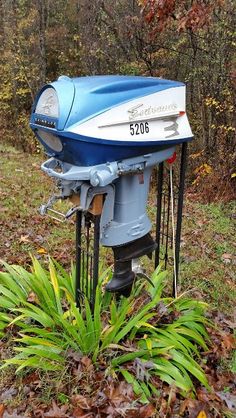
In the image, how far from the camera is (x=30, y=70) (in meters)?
14.3

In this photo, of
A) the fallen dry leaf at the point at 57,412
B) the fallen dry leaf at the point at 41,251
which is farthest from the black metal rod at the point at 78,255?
the fallen dry leaf at the point at 41,251

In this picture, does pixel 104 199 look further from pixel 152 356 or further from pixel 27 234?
pixel 27 234

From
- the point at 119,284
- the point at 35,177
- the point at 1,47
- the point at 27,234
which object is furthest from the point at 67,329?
the point at 1,47

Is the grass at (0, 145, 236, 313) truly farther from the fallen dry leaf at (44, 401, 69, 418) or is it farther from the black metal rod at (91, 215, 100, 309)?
the fallen dry leaf at (44, 401, 69, 418)

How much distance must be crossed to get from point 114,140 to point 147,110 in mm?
319

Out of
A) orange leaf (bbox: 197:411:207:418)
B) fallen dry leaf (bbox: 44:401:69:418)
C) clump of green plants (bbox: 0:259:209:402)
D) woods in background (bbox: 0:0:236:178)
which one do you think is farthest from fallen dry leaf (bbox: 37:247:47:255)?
woods in background (bbox: 0:0:236:178)

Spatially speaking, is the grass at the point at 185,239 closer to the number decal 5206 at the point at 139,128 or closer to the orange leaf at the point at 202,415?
the orange leaf at the point at 202,415

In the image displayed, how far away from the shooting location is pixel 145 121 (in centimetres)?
259

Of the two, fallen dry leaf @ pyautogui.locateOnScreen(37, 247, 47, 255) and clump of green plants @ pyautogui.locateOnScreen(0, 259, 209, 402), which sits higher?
clump of green plants @ pyautogui.locateOnScreen(0, 259, 209, 402)

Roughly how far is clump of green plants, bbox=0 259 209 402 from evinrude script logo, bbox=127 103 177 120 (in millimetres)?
1129

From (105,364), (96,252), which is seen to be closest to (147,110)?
(96,252)

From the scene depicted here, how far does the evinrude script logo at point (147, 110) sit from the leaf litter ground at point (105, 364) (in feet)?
4.94

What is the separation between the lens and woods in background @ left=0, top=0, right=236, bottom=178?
7.60 m

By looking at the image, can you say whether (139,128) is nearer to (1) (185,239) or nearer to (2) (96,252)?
(2) (96,252)
